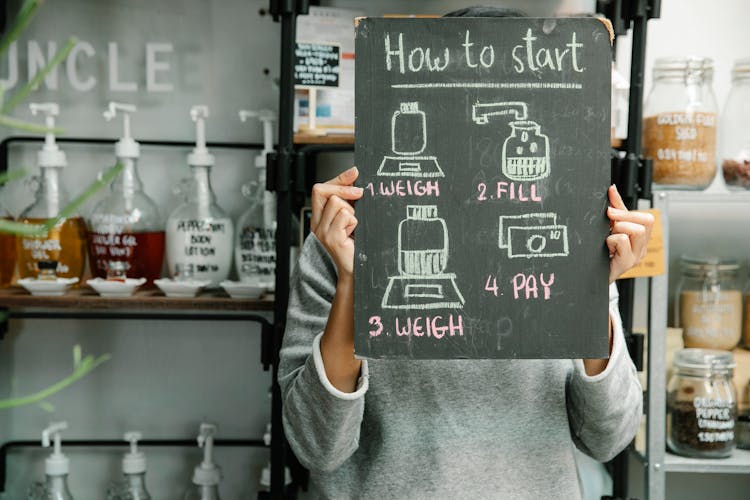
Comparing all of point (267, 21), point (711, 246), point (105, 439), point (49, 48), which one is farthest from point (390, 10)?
point (105, 439)

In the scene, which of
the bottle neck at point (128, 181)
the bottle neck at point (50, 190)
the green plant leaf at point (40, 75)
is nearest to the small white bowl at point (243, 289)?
the bottle neck at point (128, 181)

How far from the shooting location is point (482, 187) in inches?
40.2

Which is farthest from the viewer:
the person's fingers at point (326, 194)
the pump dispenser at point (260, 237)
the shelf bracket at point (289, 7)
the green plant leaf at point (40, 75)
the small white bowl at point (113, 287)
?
the pump dispenser at point (260, 237)

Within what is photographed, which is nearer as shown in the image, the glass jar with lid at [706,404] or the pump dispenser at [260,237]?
the glass jar with lid at [706,404]

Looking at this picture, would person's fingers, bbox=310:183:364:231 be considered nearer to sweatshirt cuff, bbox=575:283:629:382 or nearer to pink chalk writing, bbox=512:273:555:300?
pink chalk writing, bbox=512:273:555:300

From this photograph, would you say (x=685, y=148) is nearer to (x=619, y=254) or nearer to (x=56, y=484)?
(x=619, y=254)

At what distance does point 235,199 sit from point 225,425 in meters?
0.53

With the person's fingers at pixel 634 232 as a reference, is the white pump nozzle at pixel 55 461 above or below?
below

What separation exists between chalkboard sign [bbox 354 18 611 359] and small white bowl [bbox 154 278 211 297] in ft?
2.15

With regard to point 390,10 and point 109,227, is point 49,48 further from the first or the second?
point 390,10

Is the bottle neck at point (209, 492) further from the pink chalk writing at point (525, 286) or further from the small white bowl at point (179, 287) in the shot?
the pink chalk writing at point (525, 286)

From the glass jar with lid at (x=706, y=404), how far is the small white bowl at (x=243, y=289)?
2.71 ft

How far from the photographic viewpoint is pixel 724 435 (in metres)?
1.49

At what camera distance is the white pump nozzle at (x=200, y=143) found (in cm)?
166
